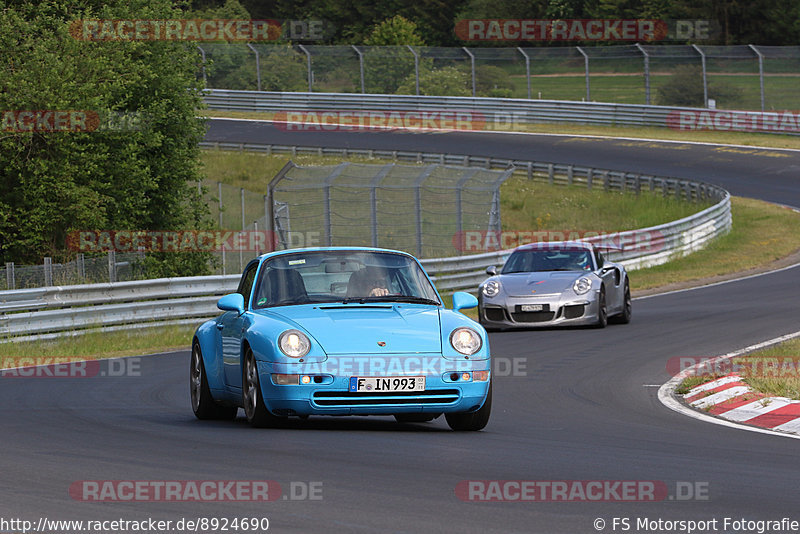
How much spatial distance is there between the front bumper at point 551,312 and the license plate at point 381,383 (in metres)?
10.0

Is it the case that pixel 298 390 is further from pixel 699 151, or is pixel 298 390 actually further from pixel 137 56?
pixel 699 151

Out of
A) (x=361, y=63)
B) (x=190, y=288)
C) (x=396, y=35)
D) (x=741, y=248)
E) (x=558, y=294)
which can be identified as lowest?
(x=741, y=248)

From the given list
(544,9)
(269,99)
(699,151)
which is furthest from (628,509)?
(544,9)

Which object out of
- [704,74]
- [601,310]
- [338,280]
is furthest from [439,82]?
[338,280]

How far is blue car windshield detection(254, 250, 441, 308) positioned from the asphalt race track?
0.98m

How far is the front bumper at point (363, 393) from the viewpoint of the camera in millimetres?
8758

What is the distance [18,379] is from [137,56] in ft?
56.4

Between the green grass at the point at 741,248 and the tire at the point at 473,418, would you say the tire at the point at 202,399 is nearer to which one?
the tire at the point at 473,418

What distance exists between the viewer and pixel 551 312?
18906 millimetres

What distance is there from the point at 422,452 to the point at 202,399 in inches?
115

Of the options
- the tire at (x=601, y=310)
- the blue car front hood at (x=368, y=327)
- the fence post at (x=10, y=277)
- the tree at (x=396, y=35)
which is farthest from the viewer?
the tree at (x=396, y=35)

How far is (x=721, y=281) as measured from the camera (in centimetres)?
2703

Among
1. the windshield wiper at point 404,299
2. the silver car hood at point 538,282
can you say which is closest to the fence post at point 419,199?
the silver car hood at point 538,282

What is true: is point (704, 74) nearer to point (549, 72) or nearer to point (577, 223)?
point (549, 72)
